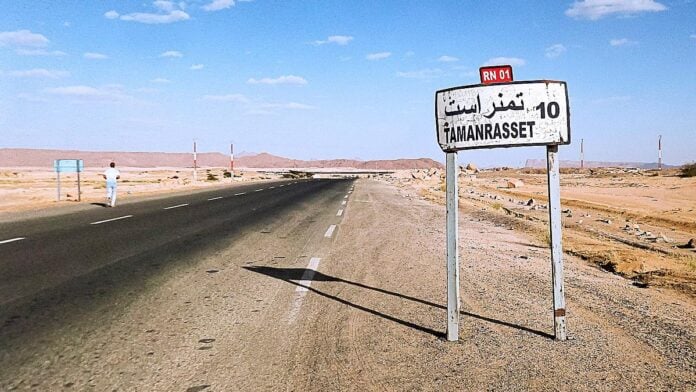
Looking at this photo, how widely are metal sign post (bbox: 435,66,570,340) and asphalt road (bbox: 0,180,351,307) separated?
14.9ft

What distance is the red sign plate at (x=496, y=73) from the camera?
14.7 ft

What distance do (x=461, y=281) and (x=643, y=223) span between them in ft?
39.0

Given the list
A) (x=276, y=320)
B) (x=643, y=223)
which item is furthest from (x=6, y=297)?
(x=643, y=223)

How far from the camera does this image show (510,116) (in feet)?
14.4

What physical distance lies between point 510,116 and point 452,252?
128cm

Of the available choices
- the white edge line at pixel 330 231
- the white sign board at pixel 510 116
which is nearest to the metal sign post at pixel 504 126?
the white sign board at pixel 510 116

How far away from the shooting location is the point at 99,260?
26.6 ft

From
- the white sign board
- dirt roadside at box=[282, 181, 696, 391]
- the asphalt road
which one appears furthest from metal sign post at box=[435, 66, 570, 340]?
the asphalt road

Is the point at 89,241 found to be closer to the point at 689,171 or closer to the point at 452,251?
the point at 452,251

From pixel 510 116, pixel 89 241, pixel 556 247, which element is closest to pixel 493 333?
pixel 556 247

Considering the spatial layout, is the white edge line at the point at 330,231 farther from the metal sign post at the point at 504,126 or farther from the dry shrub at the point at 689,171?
the dry shrub at the point at 689,171

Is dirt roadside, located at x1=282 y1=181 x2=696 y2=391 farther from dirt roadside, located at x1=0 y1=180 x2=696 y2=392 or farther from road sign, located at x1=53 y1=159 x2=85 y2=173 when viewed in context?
road sign, located at x1=53 y1=159 x2=85 y2=173

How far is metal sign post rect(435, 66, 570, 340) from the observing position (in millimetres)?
4336

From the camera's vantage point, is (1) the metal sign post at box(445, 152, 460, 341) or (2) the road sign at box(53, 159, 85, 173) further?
(2) the road sign at box(53, 159, 85, 173)
